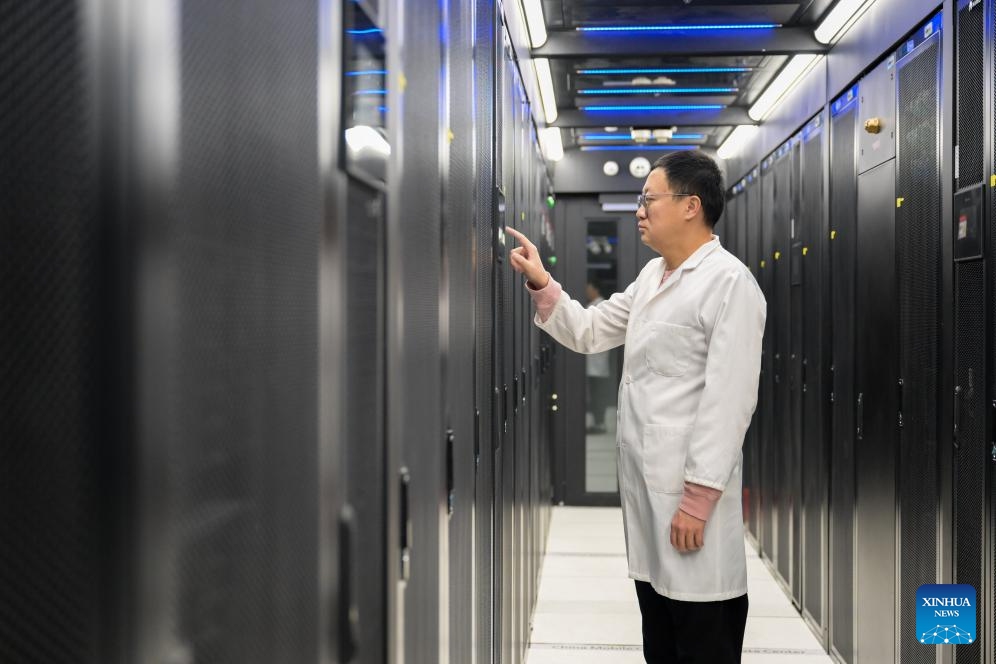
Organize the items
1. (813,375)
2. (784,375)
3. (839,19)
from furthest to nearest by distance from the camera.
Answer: (784,375) < (813,375) < (839,19)

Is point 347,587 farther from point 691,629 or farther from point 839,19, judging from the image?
point 839,19

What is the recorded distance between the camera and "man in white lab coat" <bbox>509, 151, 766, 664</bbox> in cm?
237

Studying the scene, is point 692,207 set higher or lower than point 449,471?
higher

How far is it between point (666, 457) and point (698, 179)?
0.83m

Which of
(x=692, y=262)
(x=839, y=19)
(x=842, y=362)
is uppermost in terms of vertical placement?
(x=839, y=19)

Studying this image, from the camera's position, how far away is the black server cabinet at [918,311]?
289 cm

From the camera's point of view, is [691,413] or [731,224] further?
[731,224]

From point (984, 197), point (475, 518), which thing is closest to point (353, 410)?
point (475, 518)

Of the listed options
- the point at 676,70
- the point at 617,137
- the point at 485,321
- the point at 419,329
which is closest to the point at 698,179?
the point at 485,321

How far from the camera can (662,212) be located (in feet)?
8.68

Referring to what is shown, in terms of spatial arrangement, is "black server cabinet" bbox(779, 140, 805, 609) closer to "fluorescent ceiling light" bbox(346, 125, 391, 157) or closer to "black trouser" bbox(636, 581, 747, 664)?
"black trouser" bbox(636, 581, 747, 664)

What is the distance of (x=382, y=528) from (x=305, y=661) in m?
0.31

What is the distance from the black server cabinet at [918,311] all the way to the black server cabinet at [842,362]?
0.62 meters

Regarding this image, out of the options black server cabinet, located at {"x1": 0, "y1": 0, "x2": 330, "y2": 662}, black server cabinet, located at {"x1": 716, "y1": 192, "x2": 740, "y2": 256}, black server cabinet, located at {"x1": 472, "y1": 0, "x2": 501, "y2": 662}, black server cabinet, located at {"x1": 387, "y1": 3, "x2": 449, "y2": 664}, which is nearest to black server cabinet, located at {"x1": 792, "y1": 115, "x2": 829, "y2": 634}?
black server cabinet, located at {"x1": 716, "y1": 192, "x2": 740, "y2": 256}
